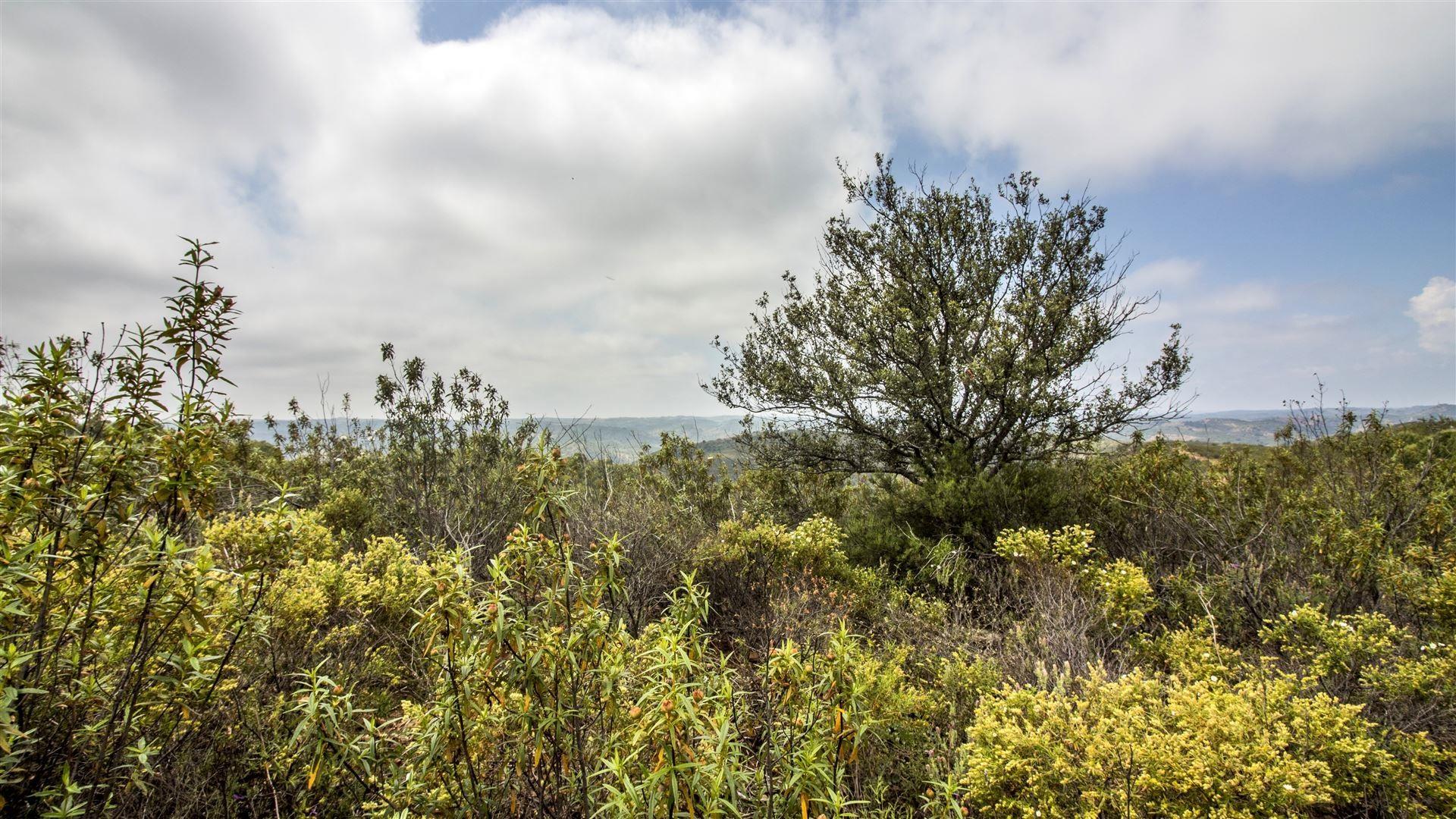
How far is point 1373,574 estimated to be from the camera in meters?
4.45

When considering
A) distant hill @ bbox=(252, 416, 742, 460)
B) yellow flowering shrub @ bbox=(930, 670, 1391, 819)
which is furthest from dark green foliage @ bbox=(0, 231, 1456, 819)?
distant hill @ bbox=(252, 416, 742, 460)

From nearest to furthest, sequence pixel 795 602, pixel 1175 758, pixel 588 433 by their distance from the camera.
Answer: pixel 1175 758, pixel 795 602, pixel 588 433

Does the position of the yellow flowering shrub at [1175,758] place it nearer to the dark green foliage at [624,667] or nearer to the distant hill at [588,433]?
the dark green foliage at [624,667]

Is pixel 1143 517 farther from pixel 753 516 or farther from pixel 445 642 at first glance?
pixel 445 642

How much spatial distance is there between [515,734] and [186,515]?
1.75m

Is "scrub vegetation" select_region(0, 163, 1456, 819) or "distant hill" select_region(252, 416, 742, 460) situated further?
"distant hill" select_region(252, 416, 742, 460)

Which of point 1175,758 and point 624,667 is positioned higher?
point 624,667

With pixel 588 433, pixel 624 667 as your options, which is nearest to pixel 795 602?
pixel 624 667

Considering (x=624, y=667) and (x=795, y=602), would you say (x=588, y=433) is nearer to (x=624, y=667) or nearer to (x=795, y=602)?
(x=795, y=602)

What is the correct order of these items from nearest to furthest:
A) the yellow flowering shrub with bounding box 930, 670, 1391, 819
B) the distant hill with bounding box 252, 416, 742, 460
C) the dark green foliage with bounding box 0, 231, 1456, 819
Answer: the dark green foliage with bounding box 0, 231, 1456, 819
the yellow flowering shrub with bounding box 930, 670, 1391, 819
the distant hill with bounding box 252, 416, 742, 460

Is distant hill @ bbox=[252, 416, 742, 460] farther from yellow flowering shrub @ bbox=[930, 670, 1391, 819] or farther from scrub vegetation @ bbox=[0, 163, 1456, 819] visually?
yellow flowering shrub @ bbox=[930, 670, 1391, 819]

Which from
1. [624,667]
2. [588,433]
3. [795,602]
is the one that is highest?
[588,433]

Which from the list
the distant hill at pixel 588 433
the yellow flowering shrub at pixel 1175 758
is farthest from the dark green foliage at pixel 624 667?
the distant hill at pixel 588 433

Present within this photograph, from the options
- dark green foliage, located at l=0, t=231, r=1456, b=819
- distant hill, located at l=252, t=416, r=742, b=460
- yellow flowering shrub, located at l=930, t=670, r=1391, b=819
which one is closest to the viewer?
dark green foliage, located at l=0, t=231, r=1456, b=819
